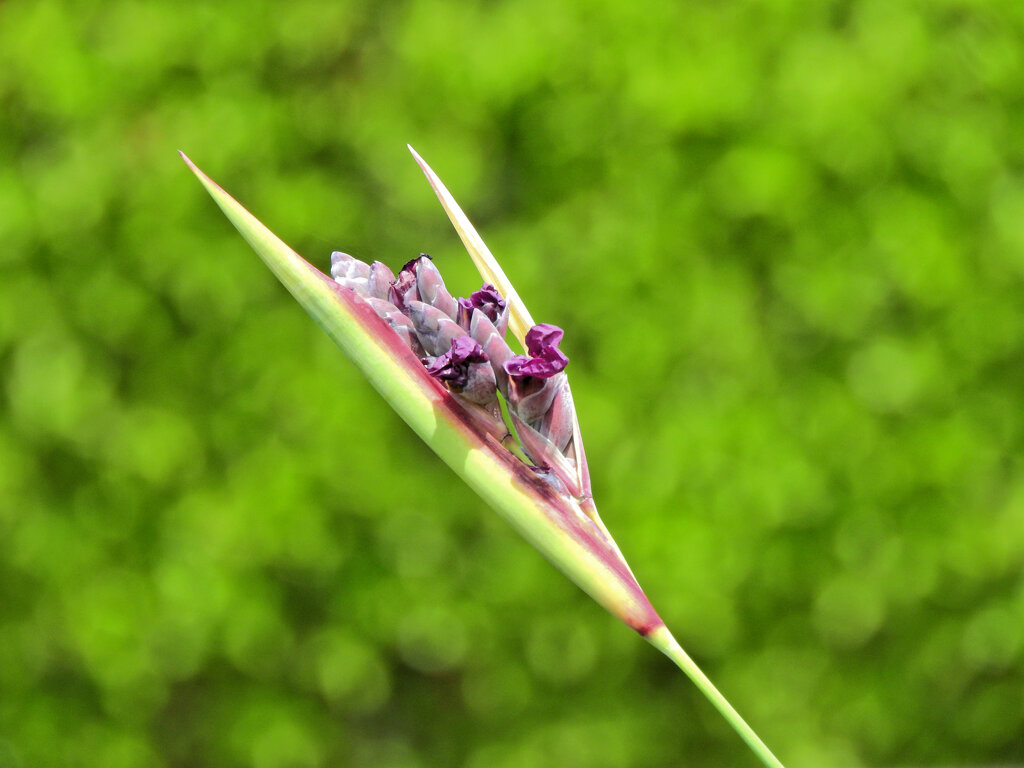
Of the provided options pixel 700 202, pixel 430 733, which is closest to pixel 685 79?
pixel 700 202

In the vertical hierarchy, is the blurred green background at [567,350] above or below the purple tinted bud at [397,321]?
above

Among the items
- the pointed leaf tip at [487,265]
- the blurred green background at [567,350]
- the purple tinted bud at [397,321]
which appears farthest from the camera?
the blurred green background at [567,350]

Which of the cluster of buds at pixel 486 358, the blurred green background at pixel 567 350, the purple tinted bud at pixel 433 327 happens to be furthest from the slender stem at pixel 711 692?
the blurred green background at pixel 567 350

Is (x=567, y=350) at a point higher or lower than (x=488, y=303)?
higher

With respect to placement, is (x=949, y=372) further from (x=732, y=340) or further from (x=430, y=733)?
(x=430, y=733)

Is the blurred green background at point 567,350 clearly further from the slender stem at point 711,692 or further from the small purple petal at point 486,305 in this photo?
the slender stem at point 711,692

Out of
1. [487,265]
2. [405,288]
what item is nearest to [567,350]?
[487,265]

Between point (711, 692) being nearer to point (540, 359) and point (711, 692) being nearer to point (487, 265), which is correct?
point (540, 359)
